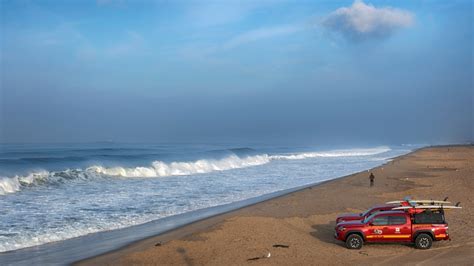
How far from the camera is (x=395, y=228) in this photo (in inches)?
576

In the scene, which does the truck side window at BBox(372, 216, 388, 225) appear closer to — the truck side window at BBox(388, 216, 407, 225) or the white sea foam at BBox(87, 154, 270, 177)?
the truck side window at BBox(388, 216, 407, 225)

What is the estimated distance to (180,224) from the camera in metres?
19.1

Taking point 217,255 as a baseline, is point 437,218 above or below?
above

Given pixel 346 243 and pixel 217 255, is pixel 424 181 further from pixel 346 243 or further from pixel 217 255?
pixel 217 255

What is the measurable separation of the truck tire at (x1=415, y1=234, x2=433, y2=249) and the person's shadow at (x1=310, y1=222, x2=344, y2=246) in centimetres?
237

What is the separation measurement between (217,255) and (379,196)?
51.9ft

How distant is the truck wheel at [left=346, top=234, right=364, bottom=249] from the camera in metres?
14.7

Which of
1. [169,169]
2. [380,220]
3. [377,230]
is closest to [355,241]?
[377,230]

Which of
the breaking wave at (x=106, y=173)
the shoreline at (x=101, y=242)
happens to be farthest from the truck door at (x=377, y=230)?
the breaking wave at (x=106, y=173)

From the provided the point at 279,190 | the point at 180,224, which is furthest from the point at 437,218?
the point at 279,190

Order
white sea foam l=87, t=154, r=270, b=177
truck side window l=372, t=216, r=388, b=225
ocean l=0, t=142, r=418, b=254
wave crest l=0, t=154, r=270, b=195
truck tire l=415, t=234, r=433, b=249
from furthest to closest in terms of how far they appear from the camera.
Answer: white sea foam l=87, t=154, r=270, b=177 → wave crest l=0, t=154, r=270, b=195 → ocean l=0, t=142, r=418, b=254 → truck side window l=372, t=216, r=388, b=225 → truck tire l=415, t=234, r=433, b=249

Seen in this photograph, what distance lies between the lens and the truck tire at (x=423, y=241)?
14406 mm

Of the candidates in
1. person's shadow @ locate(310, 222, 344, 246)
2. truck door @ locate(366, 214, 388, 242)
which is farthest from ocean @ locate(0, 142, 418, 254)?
truck door @ locate(366, 214, 388, 242)

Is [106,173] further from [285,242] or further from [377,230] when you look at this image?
[377,230]
